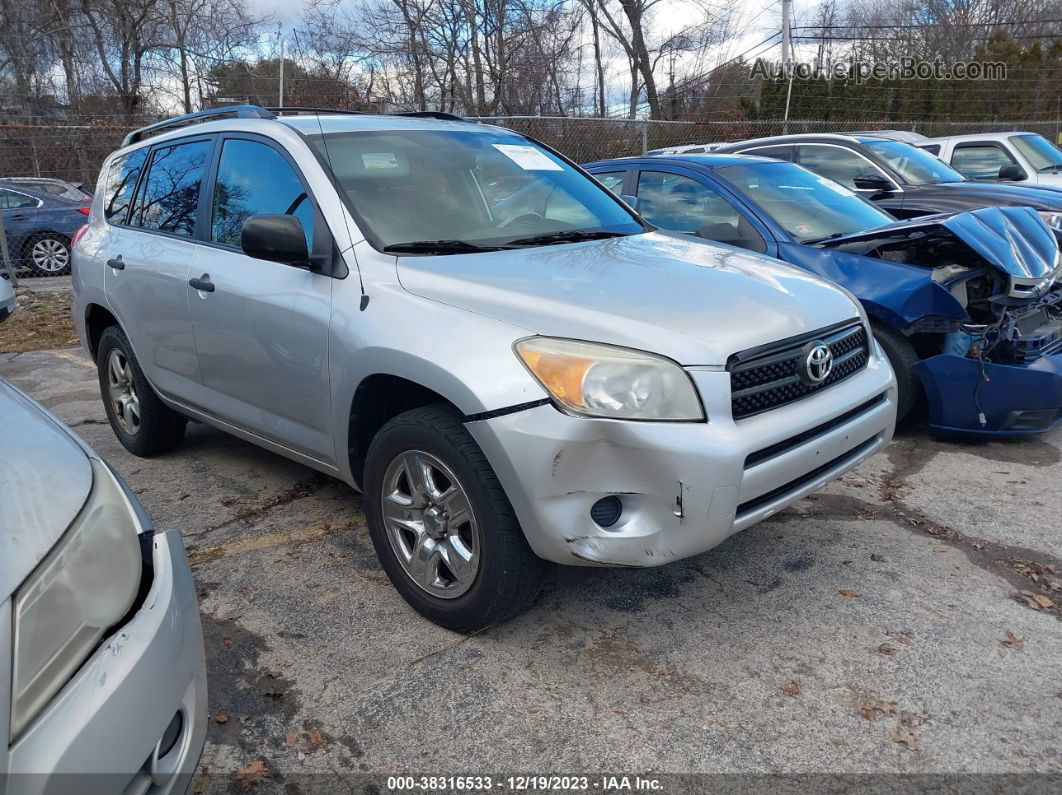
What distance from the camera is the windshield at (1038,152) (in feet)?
38.2

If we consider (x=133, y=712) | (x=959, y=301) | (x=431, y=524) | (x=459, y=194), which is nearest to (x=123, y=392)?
(x=459, y=194)

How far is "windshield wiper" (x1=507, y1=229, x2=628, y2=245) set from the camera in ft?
11.3

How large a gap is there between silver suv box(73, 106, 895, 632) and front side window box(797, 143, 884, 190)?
5106 mm

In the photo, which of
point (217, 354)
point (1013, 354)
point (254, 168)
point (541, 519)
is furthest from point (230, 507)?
point (1013, 354)

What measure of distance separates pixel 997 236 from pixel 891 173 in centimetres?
400

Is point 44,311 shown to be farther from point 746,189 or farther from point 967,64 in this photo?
point 967,64

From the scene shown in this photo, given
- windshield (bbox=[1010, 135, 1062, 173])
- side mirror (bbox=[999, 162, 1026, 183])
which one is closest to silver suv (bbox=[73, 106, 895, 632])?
side mirror (bbox=[999, 162, 1026, 183])

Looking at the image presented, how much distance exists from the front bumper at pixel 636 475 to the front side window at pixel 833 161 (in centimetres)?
666

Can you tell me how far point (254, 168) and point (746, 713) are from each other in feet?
9.71

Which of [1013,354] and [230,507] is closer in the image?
[230,507]

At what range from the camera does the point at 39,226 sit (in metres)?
12.4

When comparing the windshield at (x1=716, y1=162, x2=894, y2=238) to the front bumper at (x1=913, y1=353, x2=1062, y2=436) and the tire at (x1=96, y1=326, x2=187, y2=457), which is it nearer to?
the front bumper at (x1=913, y1=353, x2=1062, y2=436)

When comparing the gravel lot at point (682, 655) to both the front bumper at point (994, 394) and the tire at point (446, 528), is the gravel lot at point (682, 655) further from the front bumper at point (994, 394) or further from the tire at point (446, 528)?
Answer: the front bumper at point (994, 394)

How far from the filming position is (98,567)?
1.65m
